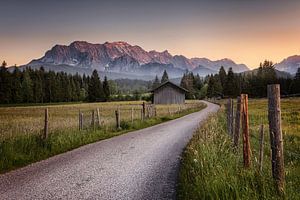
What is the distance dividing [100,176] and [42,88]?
13800cm

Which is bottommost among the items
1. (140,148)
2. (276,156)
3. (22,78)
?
(140,148)

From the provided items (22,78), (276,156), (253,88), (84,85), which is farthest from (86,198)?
(84,85)

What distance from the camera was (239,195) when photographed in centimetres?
564

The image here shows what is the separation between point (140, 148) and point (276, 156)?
31.6ft

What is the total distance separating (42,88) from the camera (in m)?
139

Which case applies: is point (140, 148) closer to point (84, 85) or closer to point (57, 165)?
point (57, 165)

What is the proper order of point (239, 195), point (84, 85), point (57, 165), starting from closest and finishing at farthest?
point (239, 195), point (57, 165), point (84, 85)

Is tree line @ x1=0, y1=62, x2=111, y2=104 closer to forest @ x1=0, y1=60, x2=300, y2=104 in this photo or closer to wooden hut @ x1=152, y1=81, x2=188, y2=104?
forest @ x1=0, y1=60, x2=300, y2=104

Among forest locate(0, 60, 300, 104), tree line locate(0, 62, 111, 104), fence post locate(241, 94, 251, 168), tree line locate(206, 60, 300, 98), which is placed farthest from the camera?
tree line locate(0, 62, 111, 104)

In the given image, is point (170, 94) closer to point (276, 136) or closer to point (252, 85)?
point (252, 85)

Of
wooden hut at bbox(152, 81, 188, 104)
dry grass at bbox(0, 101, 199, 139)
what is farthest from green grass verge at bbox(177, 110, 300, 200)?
A: wooden hut at bbox(152, 81, 188, 104)

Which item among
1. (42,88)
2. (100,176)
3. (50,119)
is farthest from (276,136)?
(42,88)

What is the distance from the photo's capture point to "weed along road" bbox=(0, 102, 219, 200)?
793 centimetres

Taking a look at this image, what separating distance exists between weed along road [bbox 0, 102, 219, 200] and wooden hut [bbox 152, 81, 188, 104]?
→ 71238mm
